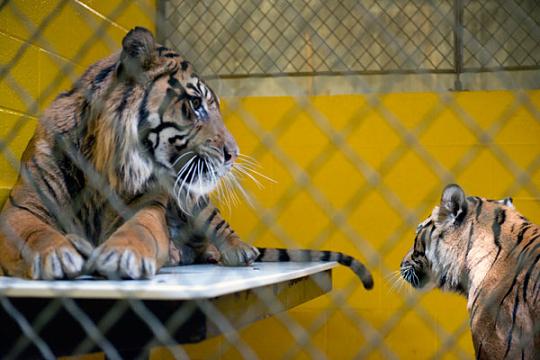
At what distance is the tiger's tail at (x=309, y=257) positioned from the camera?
3.22 m

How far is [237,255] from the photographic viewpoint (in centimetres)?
272

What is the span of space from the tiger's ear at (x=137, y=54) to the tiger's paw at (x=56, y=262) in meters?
0.67

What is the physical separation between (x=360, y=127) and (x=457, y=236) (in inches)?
35.8

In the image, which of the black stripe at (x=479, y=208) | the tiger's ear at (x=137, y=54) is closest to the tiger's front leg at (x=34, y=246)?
the tiger's ear at (x=137, y=54)

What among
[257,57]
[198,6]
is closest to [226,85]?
[257,57]

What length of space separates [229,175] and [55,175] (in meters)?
A: 0.61

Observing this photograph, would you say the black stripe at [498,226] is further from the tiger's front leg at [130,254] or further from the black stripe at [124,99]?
the black stripe at [124,99]

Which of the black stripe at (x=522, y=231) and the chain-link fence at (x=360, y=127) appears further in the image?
the chain-link fence at (x=360, y=127)

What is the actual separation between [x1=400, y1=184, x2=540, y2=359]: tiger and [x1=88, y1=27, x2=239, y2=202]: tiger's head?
3.43 feet

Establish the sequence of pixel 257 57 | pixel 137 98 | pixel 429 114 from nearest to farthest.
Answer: pixel 137 98
pixel 429 114
pixel 257 57

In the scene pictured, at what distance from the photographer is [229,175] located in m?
2.63

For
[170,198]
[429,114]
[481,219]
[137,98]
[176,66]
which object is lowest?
[170,198]

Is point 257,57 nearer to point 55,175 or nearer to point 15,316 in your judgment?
point 55,175

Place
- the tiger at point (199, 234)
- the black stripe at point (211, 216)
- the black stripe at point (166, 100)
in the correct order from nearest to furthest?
the black stripe at point (166, 100) < the tiger at point (199, 234) < the black stripe at point (211, 216)
